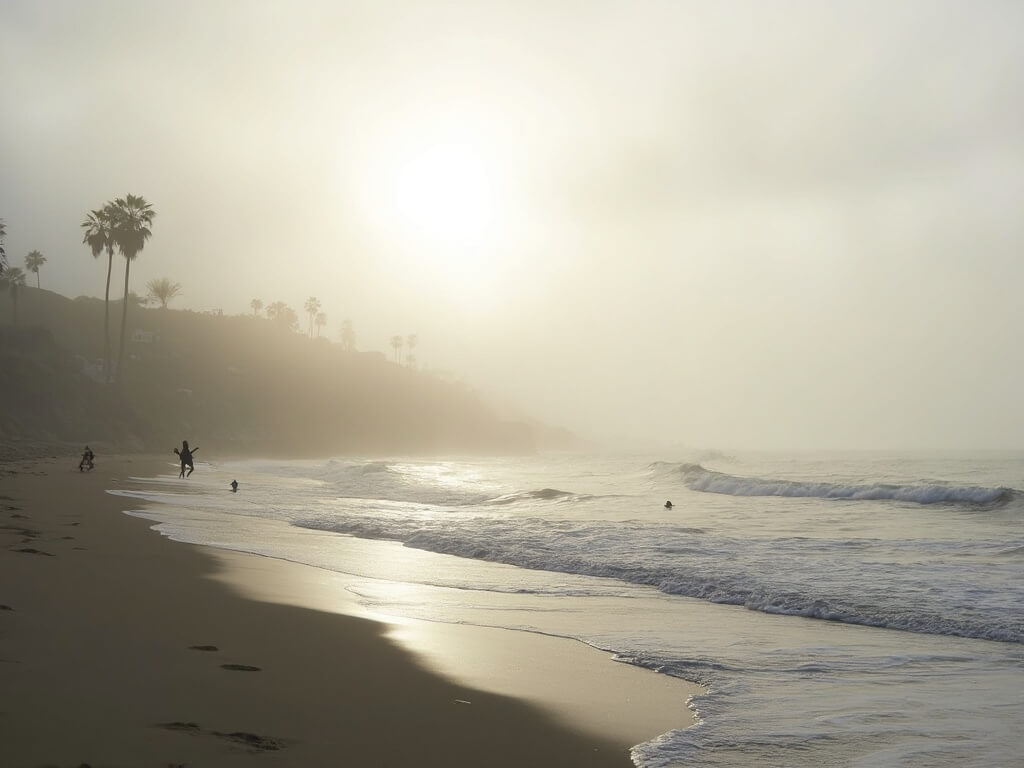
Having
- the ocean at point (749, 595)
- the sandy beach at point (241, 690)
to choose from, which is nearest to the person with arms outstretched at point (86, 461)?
the ocean at point (749, 595)

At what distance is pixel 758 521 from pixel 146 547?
16590 millimetres

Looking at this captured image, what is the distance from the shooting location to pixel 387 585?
12.4 metres

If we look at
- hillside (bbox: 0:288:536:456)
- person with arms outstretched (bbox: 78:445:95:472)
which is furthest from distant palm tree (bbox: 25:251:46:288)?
person with arms outstretched (bbox: 78:445:95:472)

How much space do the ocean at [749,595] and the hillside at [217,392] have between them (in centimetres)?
4398

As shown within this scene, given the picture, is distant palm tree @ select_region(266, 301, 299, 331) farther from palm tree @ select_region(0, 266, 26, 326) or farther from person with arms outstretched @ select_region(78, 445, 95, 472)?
person with arms outstretched @ select_region(78, 445, 95, 472)

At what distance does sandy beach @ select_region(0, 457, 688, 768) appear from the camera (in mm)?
4906

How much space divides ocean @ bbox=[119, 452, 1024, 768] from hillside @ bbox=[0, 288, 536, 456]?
4398 cm

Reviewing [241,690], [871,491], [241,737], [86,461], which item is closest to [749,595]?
[241,690]

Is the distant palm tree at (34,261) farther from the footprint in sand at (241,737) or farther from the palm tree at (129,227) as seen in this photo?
the footprint in sand at (241,737)

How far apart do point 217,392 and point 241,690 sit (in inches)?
4300

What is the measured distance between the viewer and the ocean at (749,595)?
245 inches

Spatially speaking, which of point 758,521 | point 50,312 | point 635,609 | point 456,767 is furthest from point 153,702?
point 50,312

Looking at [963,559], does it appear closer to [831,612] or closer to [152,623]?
[831,612]

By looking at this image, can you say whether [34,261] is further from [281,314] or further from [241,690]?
[241,690]
